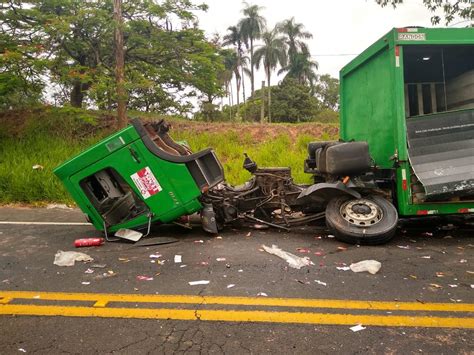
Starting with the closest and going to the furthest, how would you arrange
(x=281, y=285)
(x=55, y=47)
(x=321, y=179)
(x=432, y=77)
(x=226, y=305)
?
(x=226, y=305) → (x=281, y=285) → (x=321, y=179) → (x=432, y=77) → (x=55, y=47)

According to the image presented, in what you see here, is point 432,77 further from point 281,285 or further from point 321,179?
point 281,285

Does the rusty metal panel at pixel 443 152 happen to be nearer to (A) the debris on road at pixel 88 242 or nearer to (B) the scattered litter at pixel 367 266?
(B) the scattered litter at pixel 367 266

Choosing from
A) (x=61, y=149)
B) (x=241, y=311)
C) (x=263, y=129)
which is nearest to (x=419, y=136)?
(x=241, y=311)

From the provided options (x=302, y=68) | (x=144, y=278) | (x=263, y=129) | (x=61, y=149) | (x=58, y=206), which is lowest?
(x=144, y=278)

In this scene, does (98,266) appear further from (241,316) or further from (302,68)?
(302,68)

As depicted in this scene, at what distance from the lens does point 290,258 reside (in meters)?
3.71

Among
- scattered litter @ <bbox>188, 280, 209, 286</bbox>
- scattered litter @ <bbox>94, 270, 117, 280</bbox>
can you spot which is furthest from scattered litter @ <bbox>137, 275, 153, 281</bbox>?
scattered litter @ <bbox>188, 280, 209, 286</bbox>

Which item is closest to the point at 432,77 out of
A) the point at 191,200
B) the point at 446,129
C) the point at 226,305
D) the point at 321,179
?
the point at 446,129

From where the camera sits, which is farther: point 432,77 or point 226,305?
point 432,77

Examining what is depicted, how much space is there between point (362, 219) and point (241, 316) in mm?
2235

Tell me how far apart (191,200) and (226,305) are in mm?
1895

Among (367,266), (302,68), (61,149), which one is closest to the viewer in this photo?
(367,266)

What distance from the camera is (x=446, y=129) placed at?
14.6 feet

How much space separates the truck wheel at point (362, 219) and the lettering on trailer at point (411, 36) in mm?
1779
